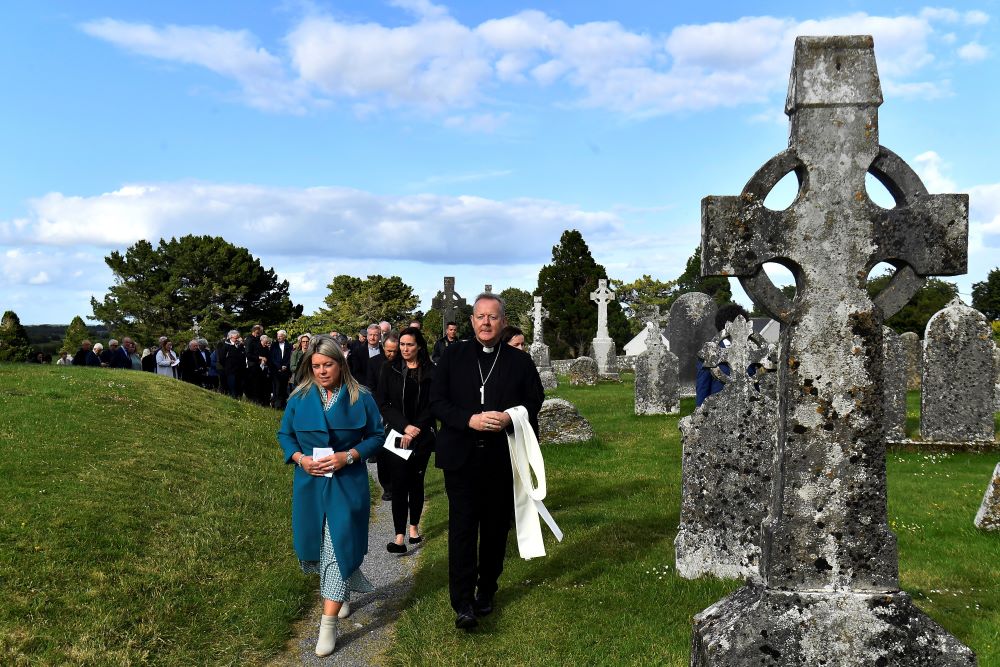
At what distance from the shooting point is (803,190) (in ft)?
13.0

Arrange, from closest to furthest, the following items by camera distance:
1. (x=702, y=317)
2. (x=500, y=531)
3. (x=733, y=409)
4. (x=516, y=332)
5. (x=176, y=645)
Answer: (x=176, y=645) → (x=500, y=531) → (x=733, y=409) → (x=516, y=332) → (x=702, y=317)

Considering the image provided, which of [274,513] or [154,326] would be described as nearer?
[274,513]

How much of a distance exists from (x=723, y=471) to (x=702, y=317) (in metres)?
19.6

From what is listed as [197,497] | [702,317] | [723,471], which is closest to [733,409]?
[723,471]

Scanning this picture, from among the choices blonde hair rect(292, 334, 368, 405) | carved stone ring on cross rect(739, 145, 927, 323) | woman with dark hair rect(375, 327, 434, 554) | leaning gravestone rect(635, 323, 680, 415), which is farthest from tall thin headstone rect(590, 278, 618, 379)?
carved stone ring on cross rect(739, 145, 927, 323)

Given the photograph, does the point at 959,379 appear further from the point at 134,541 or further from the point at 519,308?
the point at 519,308

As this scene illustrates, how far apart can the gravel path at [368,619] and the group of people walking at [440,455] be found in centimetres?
15

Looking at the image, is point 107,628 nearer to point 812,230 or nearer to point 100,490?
point 100,490

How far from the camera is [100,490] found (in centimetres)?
857

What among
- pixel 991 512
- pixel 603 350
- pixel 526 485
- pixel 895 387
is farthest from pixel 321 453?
pixel 603 350

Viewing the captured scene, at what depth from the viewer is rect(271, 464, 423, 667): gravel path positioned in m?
5.55

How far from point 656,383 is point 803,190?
16.0 meters

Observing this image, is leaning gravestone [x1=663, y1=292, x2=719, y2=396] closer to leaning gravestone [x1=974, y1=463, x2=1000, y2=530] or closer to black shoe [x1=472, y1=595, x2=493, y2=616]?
leaning gravestone [x1=974, y1=463, x2=1000, y2=530]

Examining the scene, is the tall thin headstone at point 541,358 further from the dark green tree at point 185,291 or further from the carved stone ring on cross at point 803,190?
the dark green tree at point 185,291
